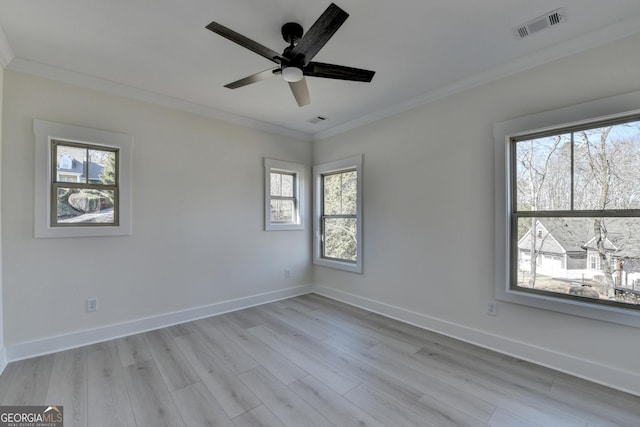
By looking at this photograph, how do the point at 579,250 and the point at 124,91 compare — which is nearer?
the point at 579,250

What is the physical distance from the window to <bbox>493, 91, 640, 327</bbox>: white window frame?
172 cm

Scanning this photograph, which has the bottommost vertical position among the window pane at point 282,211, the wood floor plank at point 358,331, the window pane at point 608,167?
the wood floor plank at point 358,331

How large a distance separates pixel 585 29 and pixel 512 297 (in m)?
2.22

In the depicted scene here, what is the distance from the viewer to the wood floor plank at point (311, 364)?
6.97 ft

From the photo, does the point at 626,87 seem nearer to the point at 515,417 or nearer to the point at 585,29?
the point at 585,29

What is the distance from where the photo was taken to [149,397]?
1.95 meters

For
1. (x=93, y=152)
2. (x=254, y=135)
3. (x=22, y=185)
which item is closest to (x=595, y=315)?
(x=254, y=135)

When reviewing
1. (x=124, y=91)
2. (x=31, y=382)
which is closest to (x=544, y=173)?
(x=124, y=91)

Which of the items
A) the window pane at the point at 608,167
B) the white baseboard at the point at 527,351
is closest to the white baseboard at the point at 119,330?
the white baseboard at the point at 527,351

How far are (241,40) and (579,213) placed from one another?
2.87 meters

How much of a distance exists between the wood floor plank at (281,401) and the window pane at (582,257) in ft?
7.13

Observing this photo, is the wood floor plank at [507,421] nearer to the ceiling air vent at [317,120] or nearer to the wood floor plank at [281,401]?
the wood floor plank at [281,401]

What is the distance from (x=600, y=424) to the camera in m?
1.70

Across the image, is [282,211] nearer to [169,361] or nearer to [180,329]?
[180,329]
